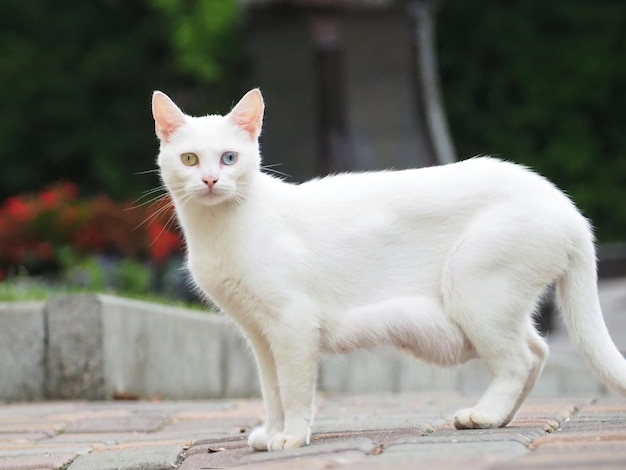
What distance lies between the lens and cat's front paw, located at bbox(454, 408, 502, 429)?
11.8 ft

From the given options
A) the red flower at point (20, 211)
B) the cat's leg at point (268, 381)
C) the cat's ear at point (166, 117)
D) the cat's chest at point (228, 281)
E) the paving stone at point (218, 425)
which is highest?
the red flower at point (20, 211)

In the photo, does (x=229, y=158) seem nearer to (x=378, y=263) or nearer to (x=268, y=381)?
(x=378, y=263)

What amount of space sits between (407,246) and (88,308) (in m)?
2.60

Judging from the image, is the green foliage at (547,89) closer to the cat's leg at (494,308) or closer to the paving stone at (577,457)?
the cat's leg at (494,308)

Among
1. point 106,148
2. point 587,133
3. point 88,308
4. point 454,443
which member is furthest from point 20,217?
point 587,133

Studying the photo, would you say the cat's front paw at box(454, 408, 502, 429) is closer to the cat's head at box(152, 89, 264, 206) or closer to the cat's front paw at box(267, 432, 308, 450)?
the cat's front paw at box(267, 432, 308, 450)

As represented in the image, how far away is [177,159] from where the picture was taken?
3.67 metres

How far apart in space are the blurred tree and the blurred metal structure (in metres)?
4.72

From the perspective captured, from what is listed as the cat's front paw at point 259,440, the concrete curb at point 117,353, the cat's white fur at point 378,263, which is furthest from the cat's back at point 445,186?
the concrete curb at point 117,353

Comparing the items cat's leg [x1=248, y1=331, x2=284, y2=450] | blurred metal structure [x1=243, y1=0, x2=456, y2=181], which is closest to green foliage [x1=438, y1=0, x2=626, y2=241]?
blurred metal structure [x1=243, y1=0, x2=456, y2=181]

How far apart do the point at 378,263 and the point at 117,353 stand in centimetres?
265

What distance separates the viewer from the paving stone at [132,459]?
11.3 feet

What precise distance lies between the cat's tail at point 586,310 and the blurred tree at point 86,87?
46.7ft

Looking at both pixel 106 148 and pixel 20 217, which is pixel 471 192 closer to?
pixel 20 217
